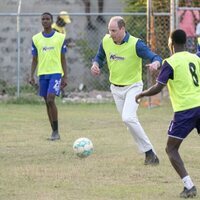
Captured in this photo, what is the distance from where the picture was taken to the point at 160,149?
488 inches

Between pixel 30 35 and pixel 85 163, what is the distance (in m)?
11.5

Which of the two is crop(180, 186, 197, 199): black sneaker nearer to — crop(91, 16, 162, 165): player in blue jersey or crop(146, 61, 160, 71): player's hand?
crop(146, 61, 160, 71): player's hand

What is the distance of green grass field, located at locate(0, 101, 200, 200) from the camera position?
8.91 meters

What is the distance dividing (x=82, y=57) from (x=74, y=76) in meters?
0.64

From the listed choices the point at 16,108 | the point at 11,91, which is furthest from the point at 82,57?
the point at 16,108

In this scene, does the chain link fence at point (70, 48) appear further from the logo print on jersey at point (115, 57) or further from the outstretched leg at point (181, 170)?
the outstretched leg at point (181, 170)

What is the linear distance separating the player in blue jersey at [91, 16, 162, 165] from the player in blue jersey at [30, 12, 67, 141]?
2.62m

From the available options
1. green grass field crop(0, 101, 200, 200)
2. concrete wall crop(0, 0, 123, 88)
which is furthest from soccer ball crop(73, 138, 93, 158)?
concrete wall crop(0, 0, 123, 88)

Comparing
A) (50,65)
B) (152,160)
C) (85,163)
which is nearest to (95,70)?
(85,163)

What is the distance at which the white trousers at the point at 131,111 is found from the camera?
10.7 meters

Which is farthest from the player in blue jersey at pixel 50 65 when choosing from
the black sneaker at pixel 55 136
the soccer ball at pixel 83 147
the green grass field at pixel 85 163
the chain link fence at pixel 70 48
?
the chain link fence at pixel 70 48

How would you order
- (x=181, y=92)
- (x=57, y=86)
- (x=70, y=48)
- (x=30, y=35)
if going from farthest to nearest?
(x=70, y=48)
(x=30, y=35)
(x=57, y=86)
(x=181, y=92)

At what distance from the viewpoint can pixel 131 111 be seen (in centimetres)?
1071

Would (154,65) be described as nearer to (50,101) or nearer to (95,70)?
(95,70)
